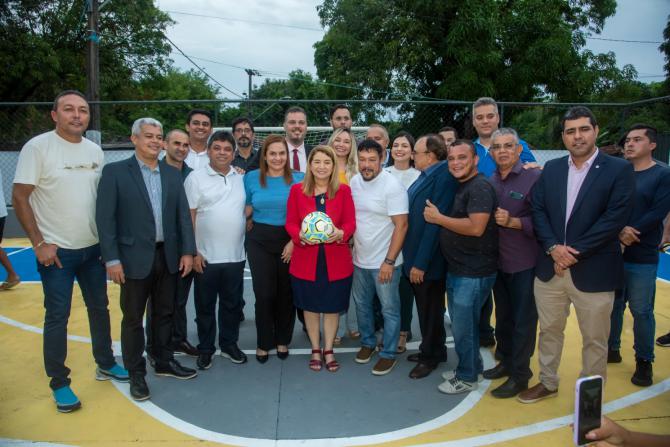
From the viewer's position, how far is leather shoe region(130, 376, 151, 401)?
3.42 metres

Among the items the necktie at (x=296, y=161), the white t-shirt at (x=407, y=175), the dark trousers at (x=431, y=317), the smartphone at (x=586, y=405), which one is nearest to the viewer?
the smartphone at (x=586, y=405)

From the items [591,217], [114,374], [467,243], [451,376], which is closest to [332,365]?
[451,376]

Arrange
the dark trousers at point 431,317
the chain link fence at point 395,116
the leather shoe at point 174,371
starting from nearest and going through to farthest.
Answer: the dark trousers at point 431,317
the leather shoe at point 174,371
the chain link fence at point 395,116

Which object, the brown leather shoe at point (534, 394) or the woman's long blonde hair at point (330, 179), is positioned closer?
the brown leather shoe at point (534, 394)

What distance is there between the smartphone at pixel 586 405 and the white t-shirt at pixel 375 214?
2.31 meters

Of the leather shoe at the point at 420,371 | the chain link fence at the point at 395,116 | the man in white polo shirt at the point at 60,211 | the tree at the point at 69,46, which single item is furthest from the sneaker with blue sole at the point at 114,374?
the tree at the point at 69,46

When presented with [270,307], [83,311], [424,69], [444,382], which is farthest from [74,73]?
[444,382]

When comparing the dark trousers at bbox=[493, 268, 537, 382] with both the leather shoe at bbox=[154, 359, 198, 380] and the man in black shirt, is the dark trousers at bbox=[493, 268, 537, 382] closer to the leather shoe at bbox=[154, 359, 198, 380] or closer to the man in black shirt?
the man in black shirt

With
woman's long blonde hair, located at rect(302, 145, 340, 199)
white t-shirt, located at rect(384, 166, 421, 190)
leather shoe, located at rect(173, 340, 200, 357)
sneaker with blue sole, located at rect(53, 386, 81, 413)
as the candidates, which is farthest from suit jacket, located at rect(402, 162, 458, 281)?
sneaker with blue sole, located at rect(53, 386, 81, 413)

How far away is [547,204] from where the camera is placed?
3.09 m

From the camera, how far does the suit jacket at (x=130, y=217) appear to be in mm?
3188

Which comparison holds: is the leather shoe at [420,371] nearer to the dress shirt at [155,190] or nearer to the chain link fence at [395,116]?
the dress shirt at [155,190]

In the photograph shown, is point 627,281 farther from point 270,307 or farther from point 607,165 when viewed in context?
→ point 270,307

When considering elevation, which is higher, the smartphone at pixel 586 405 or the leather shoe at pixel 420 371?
the smartphone at pixel 586 405
